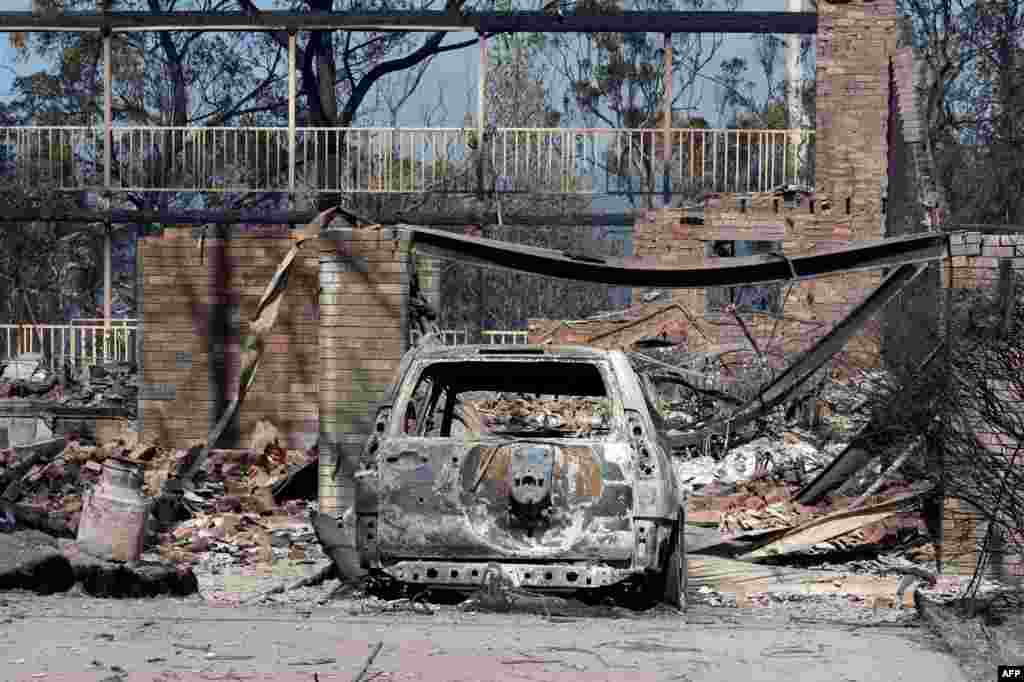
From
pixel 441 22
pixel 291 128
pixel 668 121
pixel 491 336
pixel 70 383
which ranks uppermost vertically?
pixel 441 22

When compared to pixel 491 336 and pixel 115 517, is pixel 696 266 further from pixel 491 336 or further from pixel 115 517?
pixel 491 336

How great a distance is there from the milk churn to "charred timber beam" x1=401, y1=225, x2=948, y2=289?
292 centimetres

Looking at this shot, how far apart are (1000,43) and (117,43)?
69.4ft

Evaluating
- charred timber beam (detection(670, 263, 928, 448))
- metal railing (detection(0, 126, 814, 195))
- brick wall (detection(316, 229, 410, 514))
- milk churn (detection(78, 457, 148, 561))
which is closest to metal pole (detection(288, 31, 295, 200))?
metal railing (detection(0, 126, 814, 195))

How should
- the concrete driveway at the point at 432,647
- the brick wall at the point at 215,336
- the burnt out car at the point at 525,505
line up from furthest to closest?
1. the brick wall at the point at 215,336
2. the burnt out car at the point at 525,505
3. the concrete driveway at the point at 432,647

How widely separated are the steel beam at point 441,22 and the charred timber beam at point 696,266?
15.9 meters

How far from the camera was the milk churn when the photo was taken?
9555mm

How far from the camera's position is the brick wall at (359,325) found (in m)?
12.0

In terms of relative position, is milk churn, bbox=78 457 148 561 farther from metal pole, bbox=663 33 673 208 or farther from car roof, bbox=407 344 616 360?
metal pole, bbox=663 33 673 208

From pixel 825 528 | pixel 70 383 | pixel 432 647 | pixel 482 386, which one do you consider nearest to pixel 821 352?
pixel 825 528

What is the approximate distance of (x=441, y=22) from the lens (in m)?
27.4

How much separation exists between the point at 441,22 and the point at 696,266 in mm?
17646

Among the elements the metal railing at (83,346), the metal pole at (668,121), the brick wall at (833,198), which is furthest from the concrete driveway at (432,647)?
the metal pole at (668,121)

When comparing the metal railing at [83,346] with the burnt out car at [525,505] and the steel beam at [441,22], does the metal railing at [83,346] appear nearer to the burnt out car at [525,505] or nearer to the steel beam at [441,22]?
the steel beam at [441,22]
